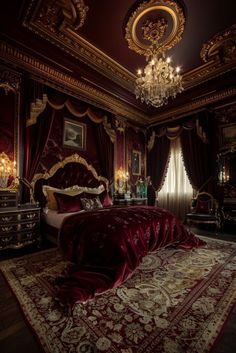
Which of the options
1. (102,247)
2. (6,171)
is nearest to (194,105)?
(102,247)

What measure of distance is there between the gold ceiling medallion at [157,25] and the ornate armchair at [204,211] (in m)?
3.94

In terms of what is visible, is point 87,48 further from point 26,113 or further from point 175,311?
point 175,311

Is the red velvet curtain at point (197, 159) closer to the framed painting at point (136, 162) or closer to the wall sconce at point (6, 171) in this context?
the framed painting at point (136, 162)

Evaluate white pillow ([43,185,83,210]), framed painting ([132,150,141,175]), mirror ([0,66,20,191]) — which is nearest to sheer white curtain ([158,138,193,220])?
framed painting ([132,150,141,175])

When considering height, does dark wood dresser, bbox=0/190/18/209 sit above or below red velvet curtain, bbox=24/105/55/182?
below

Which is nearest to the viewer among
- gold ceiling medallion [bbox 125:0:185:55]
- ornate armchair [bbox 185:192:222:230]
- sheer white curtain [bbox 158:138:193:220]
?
gold ceiling medallion [bbox 125:0:185:55]

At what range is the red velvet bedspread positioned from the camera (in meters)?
2.12

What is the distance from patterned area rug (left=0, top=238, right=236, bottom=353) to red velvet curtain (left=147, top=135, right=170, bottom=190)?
406cm

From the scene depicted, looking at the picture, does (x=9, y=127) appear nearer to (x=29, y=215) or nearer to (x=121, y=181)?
(x=29, y=215)

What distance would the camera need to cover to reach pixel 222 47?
3.79m

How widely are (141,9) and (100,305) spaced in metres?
4.22

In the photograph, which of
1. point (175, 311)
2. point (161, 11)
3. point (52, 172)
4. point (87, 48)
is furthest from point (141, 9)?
point (175, 311)

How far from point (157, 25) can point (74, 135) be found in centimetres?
295

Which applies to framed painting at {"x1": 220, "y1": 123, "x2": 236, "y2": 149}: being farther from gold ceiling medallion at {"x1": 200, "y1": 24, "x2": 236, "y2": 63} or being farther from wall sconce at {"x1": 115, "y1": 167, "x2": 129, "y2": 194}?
wall sconce at {"x1": 115, "y1": 167, "x2": 129, "y2": 194}
